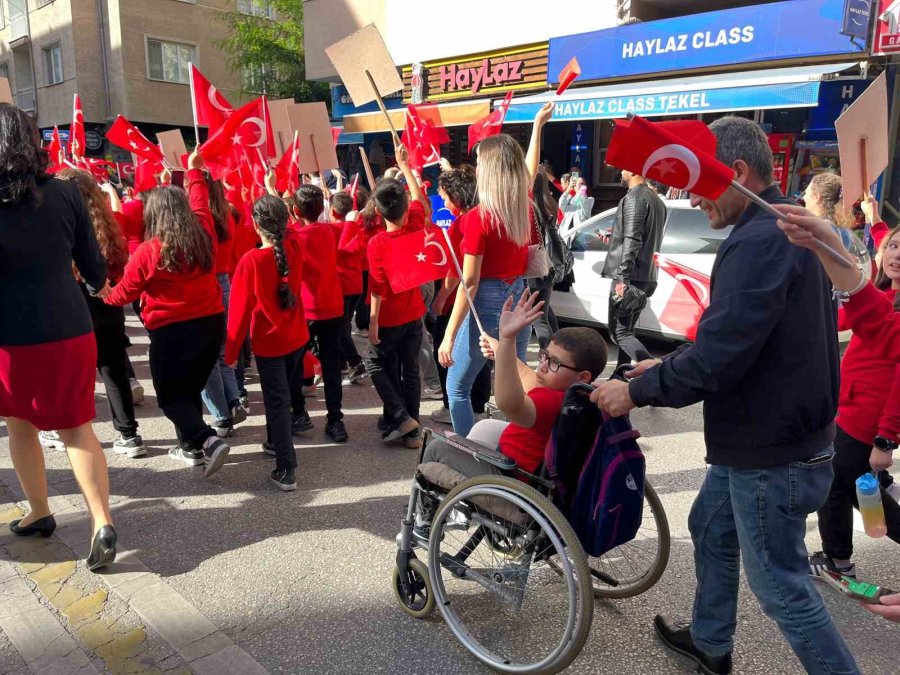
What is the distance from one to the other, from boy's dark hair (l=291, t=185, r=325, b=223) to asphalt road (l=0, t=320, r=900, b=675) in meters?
1.60

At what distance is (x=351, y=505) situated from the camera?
3.92 m

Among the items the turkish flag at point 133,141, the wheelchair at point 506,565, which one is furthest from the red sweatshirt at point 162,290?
the turkish flag at point 133,141

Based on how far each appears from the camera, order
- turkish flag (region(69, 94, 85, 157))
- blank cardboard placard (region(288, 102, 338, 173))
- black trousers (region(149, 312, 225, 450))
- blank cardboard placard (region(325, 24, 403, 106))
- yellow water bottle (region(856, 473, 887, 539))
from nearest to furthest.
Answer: yellow water bottle (region(856, 473, 887, 539)) < black trousers (region(149, 312, 225, 450)) < blank cardboard placard (region(325, 24, 403, 106)) < blank cardboard placard (region(288, 102, 338, 173)) < turkish flag (region(69, 94, 85, 157))

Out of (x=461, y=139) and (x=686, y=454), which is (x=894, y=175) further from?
(x=461, y=139)

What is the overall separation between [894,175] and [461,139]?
31.8ft

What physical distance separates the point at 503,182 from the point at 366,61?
212 centimetres

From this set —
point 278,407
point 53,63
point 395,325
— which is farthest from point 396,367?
point 53,63

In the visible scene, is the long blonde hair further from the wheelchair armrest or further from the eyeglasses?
the wheelchair armrest

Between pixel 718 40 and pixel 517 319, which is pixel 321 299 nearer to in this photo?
pixel 517 319

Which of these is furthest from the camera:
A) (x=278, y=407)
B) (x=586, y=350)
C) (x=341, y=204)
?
(x=341, y=204)

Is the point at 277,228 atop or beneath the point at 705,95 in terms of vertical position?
beneath

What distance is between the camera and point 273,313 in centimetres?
406

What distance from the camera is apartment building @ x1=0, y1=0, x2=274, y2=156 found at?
85.1 ft

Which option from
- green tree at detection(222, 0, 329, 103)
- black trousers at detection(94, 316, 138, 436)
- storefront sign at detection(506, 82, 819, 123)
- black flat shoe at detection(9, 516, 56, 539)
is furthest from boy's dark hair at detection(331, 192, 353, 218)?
green tree at detection(222, 0, 329, 103)
